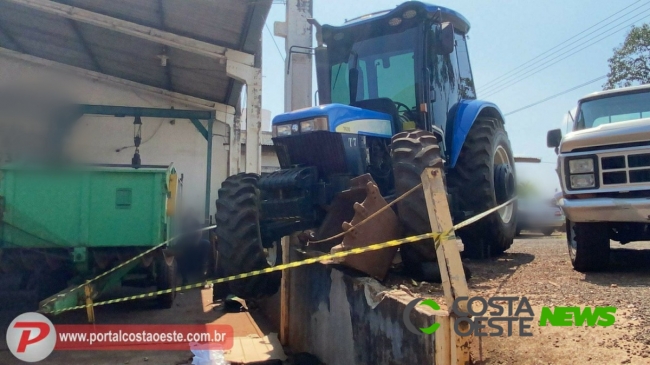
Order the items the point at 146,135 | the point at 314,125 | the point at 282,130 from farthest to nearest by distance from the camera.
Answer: the point at 146,135
the point at 282,130
the point at 314,125

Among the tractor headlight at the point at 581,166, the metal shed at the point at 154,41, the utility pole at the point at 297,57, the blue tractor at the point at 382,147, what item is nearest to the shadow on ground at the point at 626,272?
the tractor headlight at the point at 581,166

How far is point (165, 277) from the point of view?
7.55 metres

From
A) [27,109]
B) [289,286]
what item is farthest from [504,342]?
[27,109]

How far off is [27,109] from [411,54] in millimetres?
7035

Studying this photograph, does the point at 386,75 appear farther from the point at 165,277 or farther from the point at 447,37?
the point at 165,277

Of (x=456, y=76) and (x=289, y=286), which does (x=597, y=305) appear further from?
(x=456, y=76)

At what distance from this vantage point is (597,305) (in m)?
3.39

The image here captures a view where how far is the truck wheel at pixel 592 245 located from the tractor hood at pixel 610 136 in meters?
0.69

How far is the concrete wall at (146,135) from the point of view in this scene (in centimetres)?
1317

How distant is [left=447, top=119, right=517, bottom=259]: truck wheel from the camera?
6.12m

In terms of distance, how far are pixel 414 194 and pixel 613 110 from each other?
2.59m

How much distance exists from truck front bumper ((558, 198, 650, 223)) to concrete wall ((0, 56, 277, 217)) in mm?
9497
